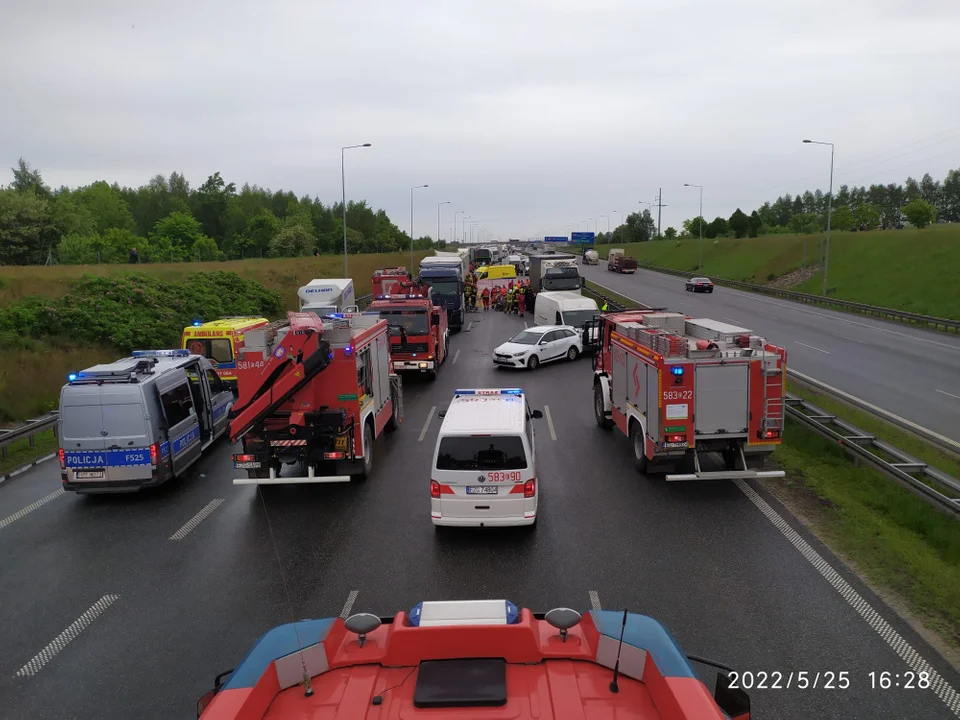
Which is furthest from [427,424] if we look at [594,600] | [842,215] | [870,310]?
[842,215]

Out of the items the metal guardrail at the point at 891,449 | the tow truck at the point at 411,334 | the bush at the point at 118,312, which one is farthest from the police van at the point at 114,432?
the metal guardrail at the point at 891,449

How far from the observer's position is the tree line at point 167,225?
4922cm

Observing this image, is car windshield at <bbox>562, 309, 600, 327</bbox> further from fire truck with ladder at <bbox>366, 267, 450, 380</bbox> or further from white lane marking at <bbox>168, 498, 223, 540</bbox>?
white lane marking at <bbox>168, 498, 223, 540</bbox>

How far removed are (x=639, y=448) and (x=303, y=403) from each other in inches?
253

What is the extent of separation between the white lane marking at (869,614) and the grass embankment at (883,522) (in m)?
0.37

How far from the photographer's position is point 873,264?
55.5 m

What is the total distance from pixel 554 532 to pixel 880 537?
4696 mm

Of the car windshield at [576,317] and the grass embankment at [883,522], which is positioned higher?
the car windshield at [576,317]

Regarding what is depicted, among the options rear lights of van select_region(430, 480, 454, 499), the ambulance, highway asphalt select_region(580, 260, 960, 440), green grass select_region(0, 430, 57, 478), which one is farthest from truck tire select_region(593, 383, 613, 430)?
green grass select_region(0, 430, 57, 478)

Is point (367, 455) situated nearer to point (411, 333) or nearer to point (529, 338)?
point (411, 333)

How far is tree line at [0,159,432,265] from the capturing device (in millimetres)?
49219

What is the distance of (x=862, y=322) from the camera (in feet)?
124

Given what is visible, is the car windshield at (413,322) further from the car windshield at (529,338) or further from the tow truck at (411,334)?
the car windshield at (529,338)

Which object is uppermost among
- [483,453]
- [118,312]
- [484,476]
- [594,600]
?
[118,312]
